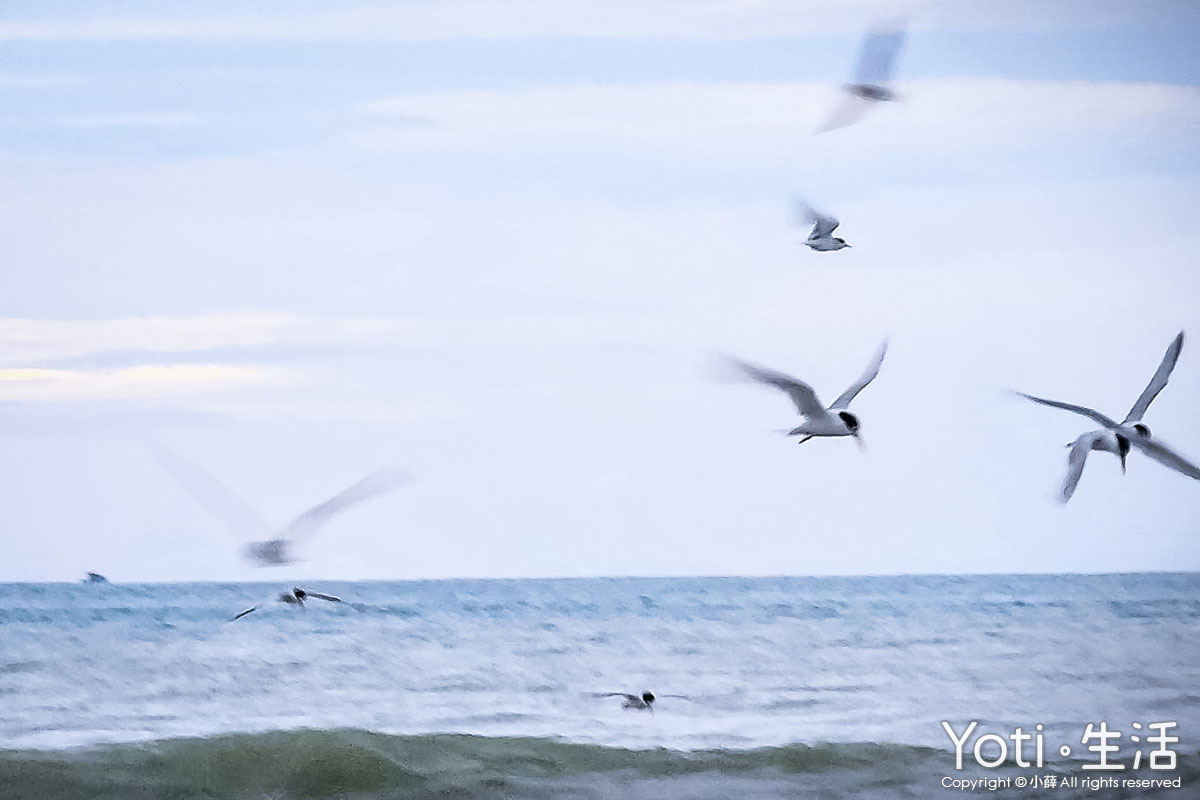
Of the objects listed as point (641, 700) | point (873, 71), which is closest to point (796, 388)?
point (873, 71)

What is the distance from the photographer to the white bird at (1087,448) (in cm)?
310

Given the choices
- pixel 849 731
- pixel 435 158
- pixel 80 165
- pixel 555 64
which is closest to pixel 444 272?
pixel 435 158

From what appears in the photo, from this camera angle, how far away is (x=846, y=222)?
11.0ft

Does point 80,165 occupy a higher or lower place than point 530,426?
higher

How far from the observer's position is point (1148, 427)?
129 inches

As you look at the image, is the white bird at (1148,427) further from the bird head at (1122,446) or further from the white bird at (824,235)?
the white bird at (824,235)

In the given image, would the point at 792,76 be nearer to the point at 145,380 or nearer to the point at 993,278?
the point at 993,278

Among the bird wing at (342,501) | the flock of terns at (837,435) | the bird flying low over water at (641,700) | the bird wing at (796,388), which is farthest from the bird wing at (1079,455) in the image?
the bird wing at (342,501)

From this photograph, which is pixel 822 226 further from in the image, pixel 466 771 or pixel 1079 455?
pixel 466 771

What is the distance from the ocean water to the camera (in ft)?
10.2

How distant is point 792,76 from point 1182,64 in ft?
3.13

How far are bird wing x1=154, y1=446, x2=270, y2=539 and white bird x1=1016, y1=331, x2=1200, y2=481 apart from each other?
1.85 m

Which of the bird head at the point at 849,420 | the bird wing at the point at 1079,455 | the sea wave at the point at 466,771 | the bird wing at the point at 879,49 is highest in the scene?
the bird wing at the point at 879,49

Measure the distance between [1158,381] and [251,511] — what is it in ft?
7.14
